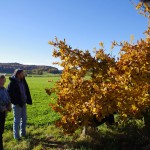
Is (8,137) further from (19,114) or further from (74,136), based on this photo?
(74,136)

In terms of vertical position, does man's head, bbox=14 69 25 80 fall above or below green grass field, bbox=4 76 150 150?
above

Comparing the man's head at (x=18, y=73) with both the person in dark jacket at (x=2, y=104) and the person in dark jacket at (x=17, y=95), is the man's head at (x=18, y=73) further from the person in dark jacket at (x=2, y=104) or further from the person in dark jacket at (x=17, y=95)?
the person in dark jacket at (x=2, y=104)

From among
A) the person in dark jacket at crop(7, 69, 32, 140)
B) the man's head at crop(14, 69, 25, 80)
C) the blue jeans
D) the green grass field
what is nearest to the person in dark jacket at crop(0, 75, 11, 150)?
the green grass field

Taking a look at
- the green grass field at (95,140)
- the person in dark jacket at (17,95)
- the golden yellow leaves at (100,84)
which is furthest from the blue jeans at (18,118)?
the golden yellow leaves at (100,84)

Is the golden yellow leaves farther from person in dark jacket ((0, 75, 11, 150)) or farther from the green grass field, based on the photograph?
person in dark jacket ((0, 75, 11, 150))

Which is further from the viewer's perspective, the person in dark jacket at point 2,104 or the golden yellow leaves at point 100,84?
the person in dark jacket at point 2,104

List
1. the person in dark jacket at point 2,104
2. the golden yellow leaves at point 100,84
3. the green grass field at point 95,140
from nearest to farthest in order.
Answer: the golden yellow leaves at point 100,84 → the green grass field at point 95,140 → the person in dark jacket at point 2,104

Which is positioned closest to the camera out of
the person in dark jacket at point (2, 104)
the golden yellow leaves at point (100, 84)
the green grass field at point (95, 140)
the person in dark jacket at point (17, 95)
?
the golden yellow leaves at point (100, 84)

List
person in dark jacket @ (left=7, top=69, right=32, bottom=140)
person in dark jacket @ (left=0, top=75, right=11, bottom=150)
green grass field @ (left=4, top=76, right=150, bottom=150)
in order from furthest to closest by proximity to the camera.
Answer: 1. person in dark jacket @ (left=7, top=69, right=32, bottom=140)
2. person in dark jacket @ (left=0, top=75, right=11, bottom=150)
3. green grass field @ (left=4, top=76, right=150, bottom=150)

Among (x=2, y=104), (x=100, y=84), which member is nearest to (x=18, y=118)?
(x=2, y=104)

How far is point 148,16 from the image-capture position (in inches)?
370

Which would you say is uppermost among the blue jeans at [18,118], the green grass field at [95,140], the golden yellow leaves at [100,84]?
the golden yellow leaves at [100,84]

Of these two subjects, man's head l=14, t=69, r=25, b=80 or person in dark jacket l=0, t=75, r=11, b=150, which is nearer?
person in dark jacket l=0, t=75, r=11, b=150

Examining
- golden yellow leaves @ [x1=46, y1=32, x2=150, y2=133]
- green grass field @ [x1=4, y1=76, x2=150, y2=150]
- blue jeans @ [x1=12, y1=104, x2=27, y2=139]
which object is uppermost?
golden yellow leaves @ [x1=46, y1=32, x2=150, y2=133]
